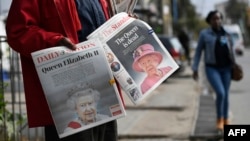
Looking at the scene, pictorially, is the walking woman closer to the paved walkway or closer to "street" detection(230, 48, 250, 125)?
the paved walkway

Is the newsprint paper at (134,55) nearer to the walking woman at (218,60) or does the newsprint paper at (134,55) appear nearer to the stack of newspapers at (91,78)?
the stack of newspapers at (91,78)

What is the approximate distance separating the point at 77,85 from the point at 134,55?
1.37ft

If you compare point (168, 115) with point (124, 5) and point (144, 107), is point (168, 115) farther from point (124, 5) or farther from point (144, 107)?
point (124, 5)

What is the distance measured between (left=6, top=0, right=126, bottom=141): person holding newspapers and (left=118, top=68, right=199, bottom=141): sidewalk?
3578 mm

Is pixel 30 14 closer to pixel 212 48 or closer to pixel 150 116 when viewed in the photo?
pixel 212 48

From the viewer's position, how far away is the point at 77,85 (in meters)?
2.85

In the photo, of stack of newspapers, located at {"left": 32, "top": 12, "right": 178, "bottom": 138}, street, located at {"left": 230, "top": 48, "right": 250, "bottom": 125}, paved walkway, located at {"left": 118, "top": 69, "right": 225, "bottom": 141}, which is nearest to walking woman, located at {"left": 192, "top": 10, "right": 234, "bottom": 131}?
paved walkway, located at {"left": 118, "top": 69, "right": 225, "bottom": 141}

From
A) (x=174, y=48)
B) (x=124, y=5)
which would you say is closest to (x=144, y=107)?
(x=124, y=5)

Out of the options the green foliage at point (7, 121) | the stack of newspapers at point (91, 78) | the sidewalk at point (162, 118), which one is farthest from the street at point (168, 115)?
the stack of newspapers at point (91, 78)

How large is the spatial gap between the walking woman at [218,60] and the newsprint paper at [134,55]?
14.6 feet

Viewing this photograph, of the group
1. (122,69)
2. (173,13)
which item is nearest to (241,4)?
(173,13)

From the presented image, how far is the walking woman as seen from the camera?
7469mm

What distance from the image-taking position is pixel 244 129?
183 inches

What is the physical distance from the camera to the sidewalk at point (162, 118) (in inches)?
296
